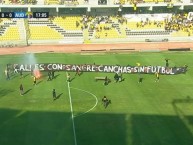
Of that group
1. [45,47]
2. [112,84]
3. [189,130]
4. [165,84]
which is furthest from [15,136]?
[45,47]

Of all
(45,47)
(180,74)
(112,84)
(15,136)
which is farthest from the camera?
(45,47)

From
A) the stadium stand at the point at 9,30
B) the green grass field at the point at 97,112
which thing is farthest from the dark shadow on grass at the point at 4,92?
the stadium stand at the point at 9,30

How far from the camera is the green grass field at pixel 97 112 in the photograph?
99.9ft

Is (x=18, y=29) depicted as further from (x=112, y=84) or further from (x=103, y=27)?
(x=112, y=84)

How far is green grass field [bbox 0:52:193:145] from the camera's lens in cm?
3045

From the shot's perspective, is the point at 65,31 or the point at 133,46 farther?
the point at 65,31

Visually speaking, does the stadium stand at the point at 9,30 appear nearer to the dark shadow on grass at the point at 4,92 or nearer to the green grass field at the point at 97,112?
the green grass field at the point at 97,112

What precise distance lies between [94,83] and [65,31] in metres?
32.2

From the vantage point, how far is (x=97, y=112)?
35812 millimetres

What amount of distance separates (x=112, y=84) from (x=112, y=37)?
30234 millimetres

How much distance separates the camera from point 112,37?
74.2 metres

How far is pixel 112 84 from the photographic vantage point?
45.2m

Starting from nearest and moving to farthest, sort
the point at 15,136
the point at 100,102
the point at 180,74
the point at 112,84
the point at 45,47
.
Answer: the point at 15,136 < the point at 100,102 < the point at 112,84 < the point at 180,74 < the point at 45,47

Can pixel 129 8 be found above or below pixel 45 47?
above
